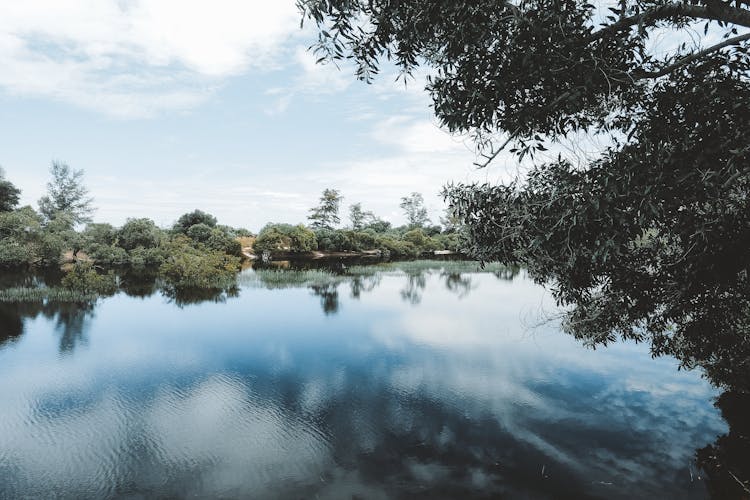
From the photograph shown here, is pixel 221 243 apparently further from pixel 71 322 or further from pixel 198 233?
pixel 71 322

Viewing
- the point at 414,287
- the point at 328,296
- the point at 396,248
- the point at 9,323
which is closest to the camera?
the point at 9,323

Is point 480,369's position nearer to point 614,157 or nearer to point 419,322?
point 419,322

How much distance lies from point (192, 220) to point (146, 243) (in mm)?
11461

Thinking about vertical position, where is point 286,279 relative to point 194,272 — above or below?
below

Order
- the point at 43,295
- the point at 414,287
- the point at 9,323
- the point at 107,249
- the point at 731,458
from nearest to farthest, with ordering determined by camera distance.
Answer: the point at 731,458, the point at 9,323, the point at 43,295, the point at 414,287, the point at 107,249

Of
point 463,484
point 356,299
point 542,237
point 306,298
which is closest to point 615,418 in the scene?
point 463,484

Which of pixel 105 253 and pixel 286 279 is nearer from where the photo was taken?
pixel 286 279

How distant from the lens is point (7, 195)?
121 feet

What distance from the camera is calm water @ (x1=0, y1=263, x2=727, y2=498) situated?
6809mm

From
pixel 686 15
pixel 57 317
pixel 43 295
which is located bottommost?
pixel 57 317

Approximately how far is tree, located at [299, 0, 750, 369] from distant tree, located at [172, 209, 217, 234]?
4800cm

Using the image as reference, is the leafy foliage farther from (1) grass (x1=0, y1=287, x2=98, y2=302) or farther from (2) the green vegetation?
(1) grass (x1=0, y1=287, x2=98, y2=302)

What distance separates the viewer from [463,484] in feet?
22.2

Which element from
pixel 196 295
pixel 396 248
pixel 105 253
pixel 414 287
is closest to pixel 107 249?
pixel 105 253
